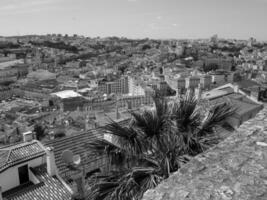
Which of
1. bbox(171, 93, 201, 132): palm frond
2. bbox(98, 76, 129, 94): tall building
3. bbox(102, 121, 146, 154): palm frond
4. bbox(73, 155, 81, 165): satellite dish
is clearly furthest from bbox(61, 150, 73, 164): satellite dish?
bbox(98, 76, 129, 94): tall building

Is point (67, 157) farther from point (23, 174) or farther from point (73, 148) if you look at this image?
point (73, 148)

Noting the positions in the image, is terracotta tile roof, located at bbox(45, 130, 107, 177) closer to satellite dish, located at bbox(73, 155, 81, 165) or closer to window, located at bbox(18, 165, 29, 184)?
satellite dish, located at bbox(73, 155, 81, 165)

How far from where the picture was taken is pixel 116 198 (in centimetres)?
307

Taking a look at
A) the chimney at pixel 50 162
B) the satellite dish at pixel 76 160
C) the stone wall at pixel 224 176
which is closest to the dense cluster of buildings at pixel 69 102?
the chimney at pixel 50 162

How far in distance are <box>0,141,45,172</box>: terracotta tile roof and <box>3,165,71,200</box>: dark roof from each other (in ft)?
1.40

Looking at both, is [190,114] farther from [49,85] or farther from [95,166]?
[49,85]

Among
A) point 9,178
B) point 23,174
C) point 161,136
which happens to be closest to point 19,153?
point 23,174

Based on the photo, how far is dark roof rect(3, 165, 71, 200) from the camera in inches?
257

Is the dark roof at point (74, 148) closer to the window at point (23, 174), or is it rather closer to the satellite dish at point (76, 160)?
the satellite dish at point (76, 160)

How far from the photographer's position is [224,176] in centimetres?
237

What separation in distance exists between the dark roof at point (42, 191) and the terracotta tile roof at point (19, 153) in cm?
43

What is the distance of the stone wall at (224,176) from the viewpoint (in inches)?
84.4

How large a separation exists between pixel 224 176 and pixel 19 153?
632 cm

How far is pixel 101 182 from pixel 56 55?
128 meters
